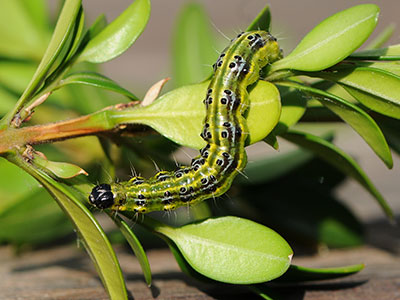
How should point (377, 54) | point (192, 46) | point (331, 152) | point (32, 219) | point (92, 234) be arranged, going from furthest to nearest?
point (192, 46)
point (32, 219)
point (331, 152)
point (377, 54)
point (92, 234)

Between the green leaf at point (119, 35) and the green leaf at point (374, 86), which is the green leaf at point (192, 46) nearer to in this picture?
the green leaf at point (119, 35)

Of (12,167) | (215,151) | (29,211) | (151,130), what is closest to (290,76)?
(215,151)

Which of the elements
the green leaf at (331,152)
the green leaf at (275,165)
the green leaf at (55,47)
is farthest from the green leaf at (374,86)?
the green leaf at (275,165)

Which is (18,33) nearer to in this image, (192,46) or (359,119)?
(192,46)

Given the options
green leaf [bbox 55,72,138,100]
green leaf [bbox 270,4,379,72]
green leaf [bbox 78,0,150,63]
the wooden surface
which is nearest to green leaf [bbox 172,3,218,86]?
the wooden surface

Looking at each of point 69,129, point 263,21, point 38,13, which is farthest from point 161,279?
point 38,13

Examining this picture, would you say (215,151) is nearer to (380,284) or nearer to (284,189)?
(380,284)

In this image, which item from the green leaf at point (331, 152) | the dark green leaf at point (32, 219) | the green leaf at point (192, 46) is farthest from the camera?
the green leaf at point (192, 46)
